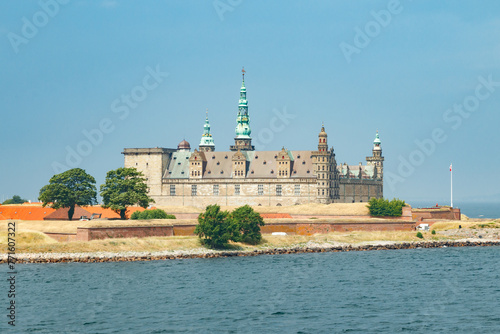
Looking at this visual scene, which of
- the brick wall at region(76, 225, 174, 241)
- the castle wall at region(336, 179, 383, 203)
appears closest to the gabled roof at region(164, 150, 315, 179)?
the castle wall at region(336, 179, 383, 203)

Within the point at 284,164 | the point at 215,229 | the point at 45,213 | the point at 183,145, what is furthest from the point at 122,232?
the point at 183,145

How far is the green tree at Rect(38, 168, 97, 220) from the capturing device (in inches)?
3976

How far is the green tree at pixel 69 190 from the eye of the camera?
101000mm

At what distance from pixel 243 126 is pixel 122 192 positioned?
72.2 m

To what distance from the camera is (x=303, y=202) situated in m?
139

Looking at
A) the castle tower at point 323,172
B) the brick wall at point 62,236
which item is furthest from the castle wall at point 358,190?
the brick wall at point 62,236

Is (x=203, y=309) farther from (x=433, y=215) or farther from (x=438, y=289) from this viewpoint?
(x=433, y=215)

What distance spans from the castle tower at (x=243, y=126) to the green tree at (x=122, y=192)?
67479 mm

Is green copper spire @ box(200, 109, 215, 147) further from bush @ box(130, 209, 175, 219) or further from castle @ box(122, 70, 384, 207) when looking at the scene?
bush @ box(130, 209, 175, 219)

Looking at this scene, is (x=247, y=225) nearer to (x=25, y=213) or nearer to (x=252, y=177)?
(x=25, y=213)

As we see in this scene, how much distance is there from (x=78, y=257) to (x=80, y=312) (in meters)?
26.4

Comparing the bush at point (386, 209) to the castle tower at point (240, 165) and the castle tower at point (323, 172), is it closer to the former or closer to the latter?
the castle tower at point (323, 172)

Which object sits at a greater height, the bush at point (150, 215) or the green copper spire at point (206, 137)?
the green copper spire at point (206, 137)

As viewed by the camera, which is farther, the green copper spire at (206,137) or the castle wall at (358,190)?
the green copper spire at (206,137)
